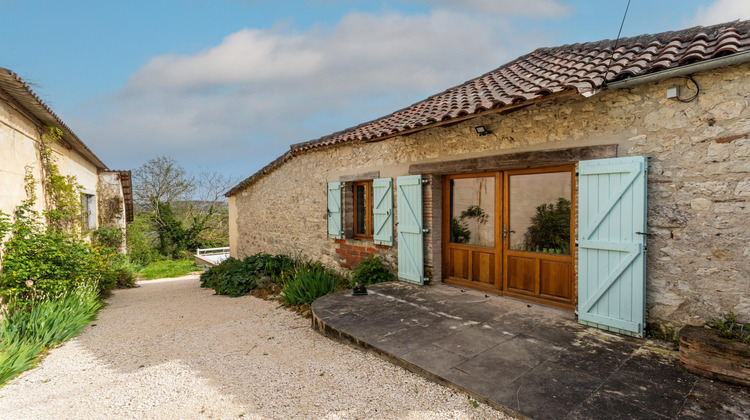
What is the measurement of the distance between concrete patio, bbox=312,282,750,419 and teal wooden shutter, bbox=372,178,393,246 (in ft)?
5.39

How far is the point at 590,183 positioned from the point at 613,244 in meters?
0.68

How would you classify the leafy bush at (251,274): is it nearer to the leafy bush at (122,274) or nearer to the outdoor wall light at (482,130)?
the leafy bush at (122,274)

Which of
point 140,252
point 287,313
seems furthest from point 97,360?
point 140,252

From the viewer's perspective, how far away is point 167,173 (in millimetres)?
18203

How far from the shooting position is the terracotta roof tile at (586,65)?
10.8 feet

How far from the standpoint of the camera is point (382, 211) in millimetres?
6324

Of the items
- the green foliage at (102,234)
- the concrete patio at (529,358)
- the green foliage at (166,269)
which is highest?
the green foliage at (102,234)

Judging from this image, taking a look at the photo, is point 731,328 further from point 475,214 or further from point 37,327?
point 37,327

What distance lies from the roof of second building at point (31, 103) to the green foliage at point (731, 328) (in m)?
7.75

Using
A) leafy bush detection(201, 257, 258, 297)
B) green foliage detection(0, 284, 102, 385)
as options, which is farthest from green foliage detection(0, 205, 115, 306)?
leafy bush detection(201, 257, 258, 297)

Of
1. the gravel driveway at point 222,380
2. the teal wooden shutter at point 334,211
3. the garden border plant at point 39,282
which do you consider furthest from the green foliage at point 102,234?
the teal wooden shutter at point 334,211

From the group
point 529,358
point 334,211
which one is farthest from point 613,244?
point 334,211

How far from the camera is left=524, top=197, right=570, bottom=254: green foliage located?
14.3 ft

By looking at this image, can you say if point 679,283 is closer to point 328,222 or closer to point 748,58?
point 748,58
